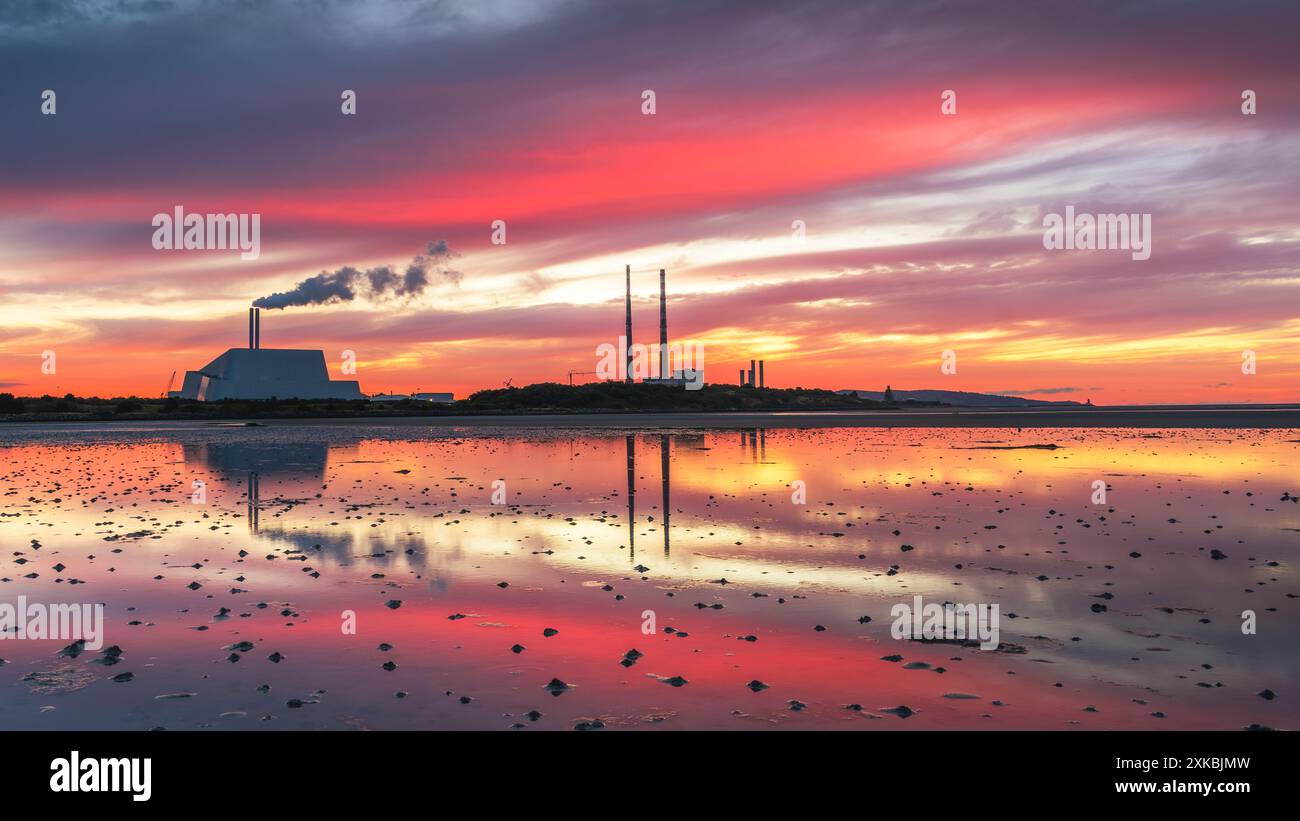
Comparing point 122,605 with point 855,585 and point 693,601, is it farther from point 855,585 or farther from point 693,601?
point 855,585

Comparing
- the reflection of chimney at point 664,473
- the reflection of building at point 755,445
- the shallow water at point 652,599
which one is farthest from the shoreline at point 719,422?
the shallow water at point 652,599

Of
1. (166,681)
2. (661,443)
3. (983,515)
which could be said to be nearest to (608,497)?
(983,515)

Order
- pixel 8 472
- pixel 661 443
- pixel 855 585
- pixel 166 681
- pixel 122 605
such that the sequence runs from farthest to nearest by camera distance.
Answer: pixel 661 443 < pixel 8 472 < pixel 855 585 < pixel 122 605 < pixel 166 681

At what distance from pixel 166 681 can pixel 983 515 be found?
61.8 ft

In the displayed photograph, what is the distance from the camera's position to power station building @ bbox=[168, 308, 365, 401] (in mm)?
157000

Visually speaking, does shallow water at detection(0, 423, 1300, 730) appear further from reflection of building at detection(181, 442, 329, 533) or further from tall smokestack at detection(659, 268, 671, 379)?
tall smokestack at detection(659, 268, 671, 379)

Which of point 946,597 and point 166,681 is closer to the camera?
point 166,681

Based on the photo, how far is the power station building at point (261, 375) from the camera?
157000mm

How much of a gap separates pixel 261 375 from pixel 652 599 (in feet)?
543

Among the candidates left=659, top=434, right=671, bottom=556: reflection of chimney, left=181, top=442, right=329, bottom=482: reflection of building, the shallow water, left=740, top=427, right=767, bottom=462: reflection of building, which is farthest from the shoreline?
the shallow water

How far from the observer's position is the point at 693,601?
500 inches

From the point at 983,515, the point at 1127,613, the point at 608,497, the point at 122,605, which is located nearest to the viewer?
the point at 1127,613

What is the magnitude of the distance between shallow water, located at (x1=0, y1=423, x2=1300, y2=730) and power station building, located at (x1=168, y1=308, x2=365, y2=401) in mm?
139796

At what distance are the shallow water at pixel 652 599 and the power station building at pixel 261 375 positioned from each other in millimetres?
139796
